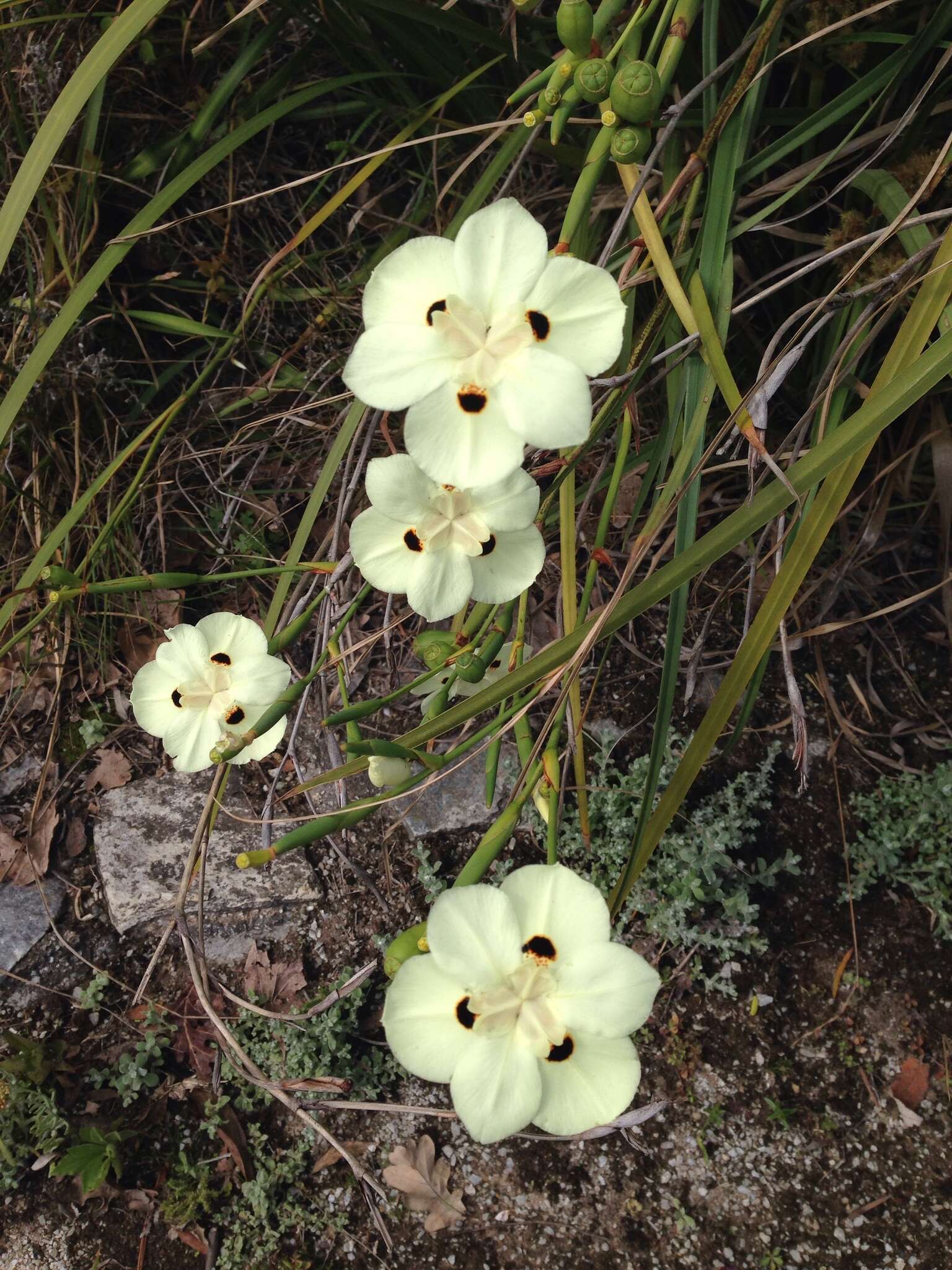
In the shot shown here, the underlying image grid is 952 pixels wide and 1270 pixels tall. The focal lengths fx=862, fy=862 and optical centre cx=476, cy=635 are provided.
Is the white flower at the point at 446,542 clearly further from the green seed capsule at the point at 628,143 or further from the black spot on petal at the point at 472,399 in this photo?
the green seed capsule at the point at 628,143

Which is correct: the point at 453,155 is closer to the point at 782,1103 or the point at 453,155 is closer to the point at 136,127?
the point at 136,127

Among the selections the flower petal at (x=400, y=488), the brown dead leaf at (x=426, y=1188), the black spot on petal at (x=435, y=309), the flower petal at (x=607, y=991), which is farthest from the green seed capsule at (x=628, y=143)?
the brown dead leaf at (x=426, y=1188)

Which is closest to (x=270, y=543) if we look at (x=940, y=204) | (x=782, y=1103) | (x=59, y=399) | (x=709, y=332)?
(x=59, y=399)

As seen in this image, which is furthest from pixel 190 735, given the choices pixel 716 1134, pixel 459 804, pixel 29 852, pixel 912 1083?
pixel 912 1083

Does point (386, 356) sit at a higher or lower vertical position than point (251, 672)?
higher

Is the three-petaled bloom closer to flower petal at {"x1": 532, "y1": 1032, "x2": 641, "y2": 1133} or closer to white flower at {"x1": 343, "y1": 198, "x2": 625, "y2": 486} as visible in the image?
flower petal at {"x1": 532, "y1": 1032, "x2": 641, "y2": 1133}

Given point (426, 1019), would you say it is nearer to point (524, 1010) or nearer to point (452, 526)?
point (524, 1010)

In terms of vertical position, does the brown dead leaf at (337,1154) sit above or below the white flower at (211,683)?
below
